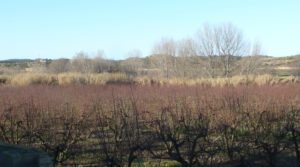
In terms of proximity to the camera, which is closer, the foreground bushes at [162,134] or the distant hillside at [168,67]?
the foreground bushes at [162,134]

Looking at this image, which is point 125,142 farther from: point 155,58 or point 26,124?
point 155,58

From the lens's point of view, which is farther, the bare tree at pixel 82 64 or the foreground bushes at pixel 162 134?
the bare tree at pixel 82 64

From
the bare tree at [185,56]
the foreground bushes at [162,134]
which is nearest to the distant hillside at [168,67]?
the bare tree at [185,56]

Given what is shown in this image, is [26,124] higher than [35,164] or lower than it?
lower

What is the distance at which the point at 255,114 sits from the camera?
9.54 m

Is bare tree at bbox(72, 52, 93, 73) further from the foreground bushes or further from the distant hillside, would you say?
the foreground bushes

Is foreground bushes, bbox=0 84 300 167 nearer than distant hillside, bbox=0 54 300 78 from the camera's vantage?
Yes

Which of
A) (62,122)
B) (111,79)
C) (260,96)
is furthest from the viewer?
(111,79)

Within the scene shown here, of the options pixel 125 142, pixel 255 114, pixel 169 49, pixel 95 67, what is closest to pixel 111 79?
pixel 95 67

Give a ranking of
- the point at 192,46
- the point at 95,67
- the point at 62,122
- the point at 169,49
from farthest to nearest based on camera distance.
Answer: the point at 169,49, the point at 192,46, the point at 95,67, the point at 62,122

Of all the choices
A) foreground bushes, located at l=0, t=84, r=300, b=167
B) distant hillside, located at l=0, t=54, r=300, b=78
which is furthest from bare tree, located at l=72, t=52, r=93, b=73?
foreground bushes, located at l=0, t=84, r=300, b=167

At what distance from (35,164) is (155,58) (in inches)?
1818

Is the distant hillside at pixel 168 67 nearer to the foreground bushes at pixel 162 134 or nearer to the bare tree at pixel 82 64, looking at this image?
the bare tree at pixel 82 64

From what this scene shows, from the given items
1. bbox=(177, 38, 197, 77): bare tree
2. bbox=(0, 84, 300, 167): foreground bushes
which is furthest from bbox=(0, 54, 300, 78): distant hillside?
bbox=(0, 84, 300, 167): foreground bushes
